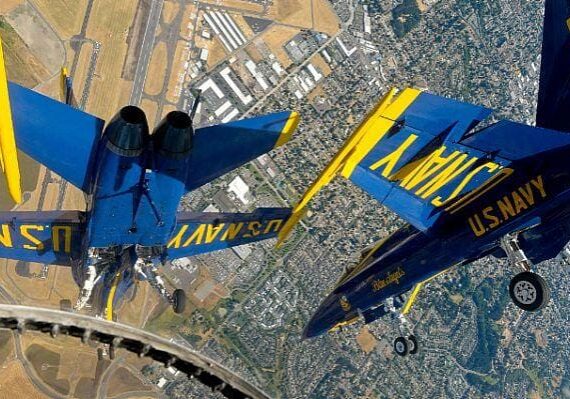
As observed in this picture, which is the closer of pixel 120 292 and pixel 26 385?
pixel 120 292

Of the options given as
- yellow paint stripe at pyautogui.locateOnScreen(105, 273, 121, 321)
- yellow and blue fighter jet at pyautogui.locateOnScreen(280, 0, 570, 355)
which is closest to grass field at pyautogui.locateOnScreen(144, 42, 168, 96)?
yellow paint stripe at pyautogui.locateOnScreen(105, 273, 121, 321)

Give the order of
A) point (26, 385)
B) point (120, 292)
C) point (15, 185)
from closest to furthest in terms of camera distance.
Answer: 1. point (15, 185)
2. point (120, 292)
3. point (26, 385)

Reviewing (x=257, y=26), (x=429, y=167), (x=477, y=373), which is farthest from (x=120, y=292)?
(x=477, y=373)

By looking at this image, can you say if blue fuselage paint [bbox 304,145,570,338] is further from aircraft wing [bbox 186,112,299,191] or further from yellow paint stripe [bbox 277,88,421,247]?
aircraft wing [bbox 186,112,299,191]

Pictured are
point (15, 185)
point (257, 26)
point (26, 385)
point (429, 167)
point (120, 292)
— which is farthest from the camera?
point (257, 26)

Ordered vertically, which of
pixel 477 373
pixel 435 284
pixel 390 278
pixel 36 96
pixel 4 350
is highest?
pixel 36 96

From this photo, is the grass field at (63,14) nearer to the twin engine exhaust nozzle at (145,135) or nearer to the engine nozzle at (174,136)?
the twin engine exhaust nozzle at (145,135)

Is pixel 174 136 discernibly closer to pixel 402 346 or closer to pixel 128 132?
pixel 128 132

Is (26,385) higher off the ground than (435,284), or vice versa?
(26,385)

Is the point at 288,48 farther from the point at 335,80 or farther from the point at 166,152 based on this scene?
the point at 166,152
